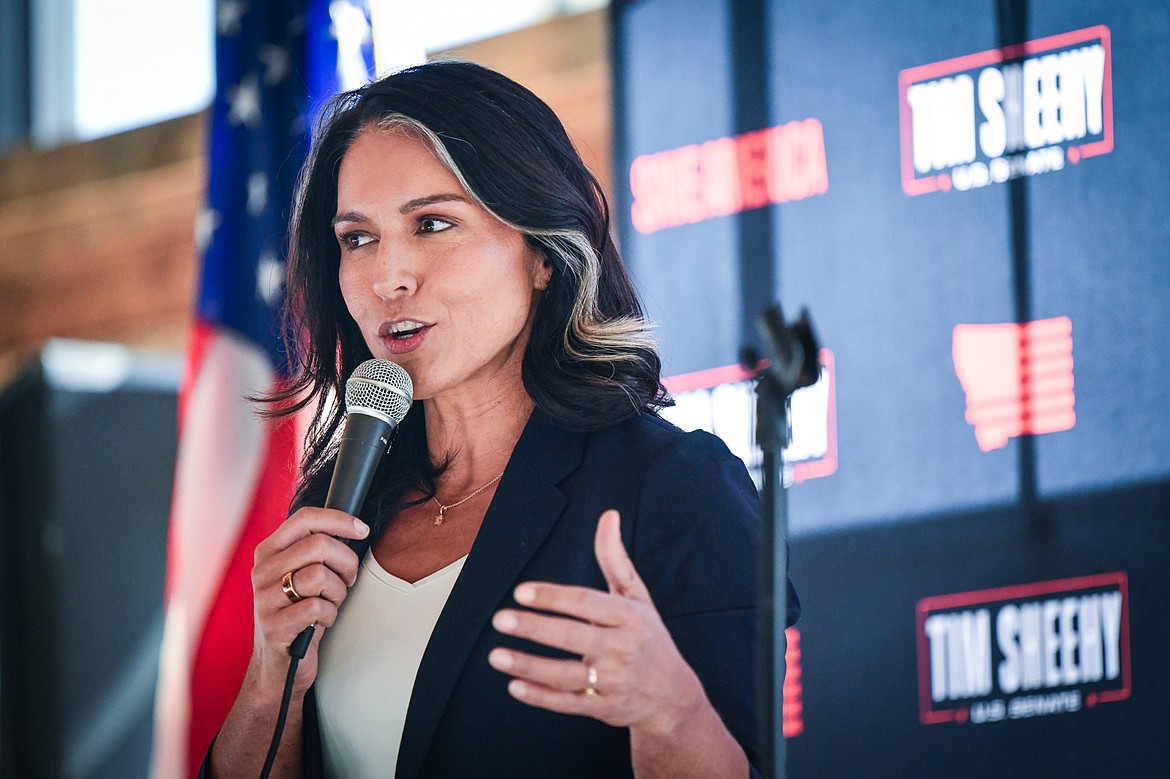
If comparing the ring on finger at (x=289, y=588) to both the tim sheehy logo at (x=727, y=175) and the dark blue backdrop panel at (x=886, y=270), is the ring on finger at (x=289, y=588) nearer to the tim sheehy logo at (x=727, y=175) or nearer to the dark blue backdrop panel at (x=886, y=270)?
the dark blue backdrop panel at (x=886, y=270)

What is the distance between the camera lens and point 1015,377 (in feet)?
8.92

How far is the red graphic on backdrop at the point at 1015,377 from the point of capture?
2.68 meters

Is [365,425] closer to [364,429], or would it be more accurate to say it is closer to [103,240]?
[364,429]

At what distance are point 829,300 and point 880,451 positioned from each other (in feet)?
1.16

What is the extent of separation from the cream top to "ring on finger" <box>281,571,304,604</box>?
0.55ft

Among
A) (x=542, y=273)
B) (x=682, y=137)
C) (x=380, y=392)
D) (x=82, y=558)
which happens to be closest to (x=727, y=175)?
(x=682, y=137)

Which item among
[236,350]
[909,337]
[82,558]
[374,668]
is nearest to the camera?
[374,668]

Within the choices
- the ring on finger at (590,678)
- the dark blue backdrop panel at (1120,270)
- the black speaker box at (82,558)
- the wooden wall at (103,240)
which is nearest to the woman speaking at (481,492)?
the ring on finger at (590,678)

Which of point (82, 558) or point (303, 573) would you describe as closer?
point (303, 573)

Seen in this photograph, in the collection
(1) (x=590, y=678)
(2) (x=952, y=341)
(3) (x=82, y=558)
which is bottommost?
(1) (x=590, y=678)

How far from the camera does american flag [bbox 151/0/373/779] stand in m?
3.22

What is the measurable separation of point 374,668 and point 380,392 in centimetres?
33

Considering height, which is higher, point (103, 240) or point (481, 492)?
point (103, 240)

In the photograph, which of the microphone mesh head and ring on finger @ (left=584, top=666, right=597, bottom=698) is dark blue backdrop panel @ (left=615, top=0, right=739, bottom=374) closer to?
the microphone mesh head
